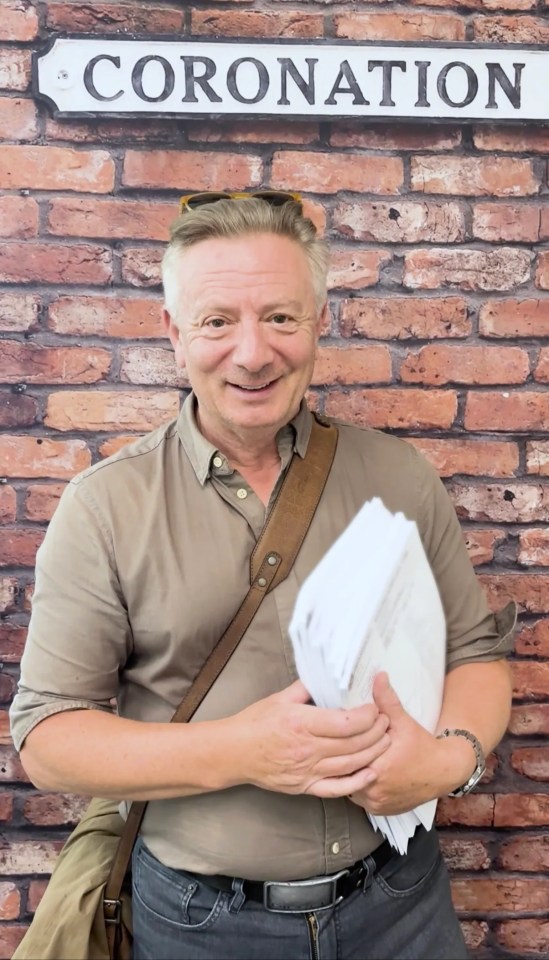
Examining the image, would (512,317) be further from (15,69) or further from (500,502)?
(15,69)

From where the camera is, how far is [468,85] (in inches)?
62.8

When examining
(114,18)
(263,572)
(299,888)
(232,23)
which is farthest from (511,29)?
(299,888)

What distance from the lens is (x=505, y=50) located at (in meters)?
1.59

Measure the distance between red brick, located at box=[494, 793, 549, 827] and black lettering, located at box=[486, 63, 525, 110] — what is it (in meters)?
1.39

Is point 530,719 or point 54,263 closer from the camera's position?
point 54,263

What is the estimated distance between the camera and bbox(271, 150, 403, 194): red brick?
5.36 ft

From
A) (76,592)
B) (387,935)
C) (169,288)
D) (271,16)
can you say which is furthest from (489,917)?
(271,16)

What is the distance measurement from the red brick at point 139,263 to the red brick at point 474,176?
20.6 inches

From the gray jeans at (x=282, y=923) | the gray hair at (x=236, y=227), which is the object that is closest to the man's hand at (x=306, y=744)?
the gray jeans at (x=282, y=923)

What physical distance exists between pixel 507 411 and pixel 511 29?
2.41 feet

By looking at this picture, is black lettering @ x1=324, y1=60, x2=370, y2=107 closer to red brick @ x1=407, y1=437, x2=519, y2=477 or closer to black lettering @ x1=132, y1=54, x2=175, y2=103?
black lettering @ x1=132, y1=54, x2=175, y2=103

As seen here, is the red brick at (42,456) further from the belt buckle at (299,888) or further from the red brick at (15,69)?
the belt buckle at (299,888)

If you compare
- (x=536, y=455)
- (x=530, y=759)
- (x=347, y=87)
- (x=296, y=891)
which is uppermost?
(x=347, y=87)

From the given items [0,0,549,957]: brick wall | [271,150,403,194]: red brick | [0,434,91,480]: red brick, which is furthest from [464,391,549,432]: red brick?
[0,434,91,480]: red brick
